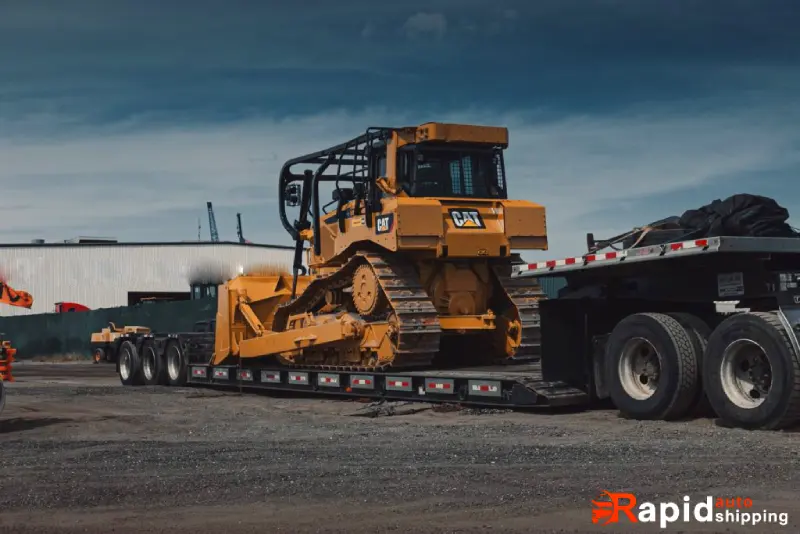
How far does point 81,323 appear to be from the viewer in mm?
45562

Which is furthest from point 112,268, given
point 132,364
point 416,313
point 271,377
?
point 416,313

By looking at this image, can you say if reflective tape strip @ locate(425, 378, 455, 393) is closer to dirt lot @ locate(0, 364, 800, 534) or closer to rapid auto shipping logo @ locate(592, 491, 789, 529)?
dirt lot @ locate(0, 364, 800, 534)

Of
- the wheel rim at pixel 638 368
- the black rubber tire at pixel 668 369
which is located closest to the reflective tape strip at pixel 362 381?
the wheel rim at pixel 638 368

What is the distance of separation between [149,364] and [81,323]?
22457 mm

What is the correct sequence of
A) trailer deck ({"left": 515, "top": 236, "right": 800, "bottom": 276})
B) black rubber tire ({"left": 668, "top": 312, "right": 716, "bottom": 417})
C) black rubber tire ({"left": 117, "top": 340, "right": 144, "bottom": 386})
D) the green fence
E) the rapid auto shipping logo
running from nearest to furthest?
the rapid auto shipping logo
trailer deck ({"left": 515, "top": 236, "right": 800, "bottom": 276})
black rubber tire ({"left": 668, "top": 312, "right": 716, "bottom": 417})
black rubber tire ({"left": 117, "top": 340, "right": 144, "bottom": 386})
the green fence

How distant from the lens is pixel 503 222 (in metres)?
16.8

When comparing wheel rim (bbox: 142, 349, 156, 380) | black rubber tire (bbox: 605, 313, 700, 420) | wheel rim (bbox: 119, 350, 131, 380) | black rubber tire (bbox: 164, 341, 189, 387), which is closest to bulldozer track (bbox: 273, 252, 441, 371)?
black rubber tire (bbox: 605, 313, 700, 420)

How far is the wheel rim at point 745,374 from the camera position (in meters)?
11.3

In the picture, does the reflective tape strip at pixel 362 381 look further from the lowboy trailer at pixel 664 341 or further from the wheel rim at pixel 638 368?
the wheel rim at pixel 638 368

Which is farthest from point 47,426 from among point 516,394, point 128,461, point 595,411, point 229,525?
point 229,525

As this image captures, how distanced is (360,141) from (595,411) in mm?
6100

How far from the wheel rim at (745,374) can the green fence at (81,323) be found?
27.9 metres

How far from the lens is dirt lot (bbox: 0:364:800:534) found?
7410 millimetres

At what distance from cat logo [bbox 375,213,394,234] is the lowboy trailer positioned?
6.98 ft
